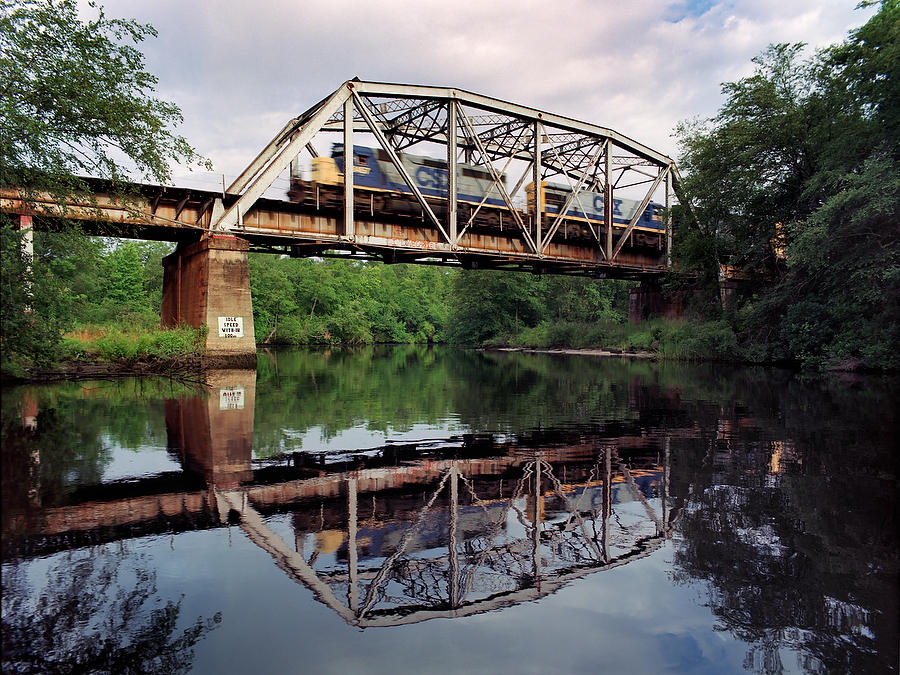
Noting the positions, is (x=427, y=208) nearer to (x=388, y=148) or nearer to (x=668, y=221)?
(x=388, y=148)

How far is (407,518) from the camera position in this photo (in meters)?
5.23

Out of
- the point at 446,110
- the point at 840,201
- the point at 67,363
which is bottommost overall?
the point at 67,363

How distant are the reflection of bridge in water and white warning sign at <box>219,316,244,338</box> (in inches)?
654

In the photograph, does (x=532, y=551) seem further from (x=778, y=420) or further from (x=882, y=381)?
(x=882, y=381)

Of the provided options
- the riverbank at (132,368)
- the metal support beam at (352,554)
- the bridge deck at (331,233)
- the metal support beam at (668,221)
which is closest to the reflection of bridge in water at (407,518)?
the metal support beam at (352,554)

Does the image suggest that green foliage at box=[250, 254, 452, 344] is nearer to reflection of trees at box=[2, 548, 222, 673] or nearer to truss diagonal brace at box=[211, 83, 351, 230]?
truss diagonal brace at box=[211, 83, 351, 230]

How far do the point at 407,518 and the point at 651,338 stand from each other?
131ft

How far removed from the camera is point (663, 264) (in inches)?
1709

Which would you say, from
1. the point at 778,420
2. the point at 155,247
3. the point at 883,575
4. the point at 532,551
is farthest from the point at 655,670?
the point at 155,247

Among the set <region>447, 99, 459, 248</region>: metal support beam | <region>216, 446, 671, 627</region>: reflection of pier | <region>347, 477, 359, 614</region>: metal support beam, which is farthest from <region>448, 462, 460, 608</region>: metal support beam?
<region>447, 99, 459, 248</region>: metal support beam

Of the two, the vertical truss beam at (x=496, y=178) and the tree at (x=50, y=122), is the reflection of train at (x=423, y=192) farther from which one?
the tree at (x=50, y=122)

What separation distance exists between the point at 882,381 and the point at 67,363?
27575 mm

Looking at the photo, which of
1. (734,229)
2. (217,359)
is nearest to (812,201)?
(734,229)

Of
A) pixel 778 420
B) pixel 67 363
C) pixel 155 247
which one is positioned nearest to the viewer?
pixel 778 420
